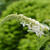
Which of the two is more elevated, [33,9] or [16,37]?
[33,9]

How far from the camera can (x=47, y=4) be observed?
2.54 meters

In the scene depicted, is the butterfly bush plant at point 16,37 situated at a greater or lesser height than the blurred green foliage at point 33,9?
lesser

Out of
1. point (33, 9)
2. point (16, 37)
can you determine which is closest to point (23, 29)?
point (16, 37)

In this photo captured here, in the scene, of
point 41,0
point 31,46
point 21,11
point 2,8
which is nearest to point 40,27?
point 31,46

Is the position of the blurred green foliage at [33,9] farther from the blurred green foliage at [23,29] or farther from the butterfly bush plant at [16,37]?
the butterfly bush plant at [16,37]

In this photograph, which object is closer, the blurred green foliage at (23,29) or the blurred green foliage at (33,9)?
the blurred green foliage at (23,29)

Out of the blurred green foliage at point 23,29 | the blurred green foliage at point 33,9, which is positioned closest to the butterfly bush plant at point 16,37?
the blurred green foliage at point 23,29

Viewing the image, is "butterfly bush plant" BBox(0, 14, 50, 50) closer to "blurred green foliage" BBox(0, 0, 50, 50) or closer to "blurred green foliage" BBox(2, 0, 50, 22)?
"blurred green foliage" BBox(0, 0, 50, 50)

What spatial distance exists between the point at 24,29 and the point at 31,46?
34 centimetres

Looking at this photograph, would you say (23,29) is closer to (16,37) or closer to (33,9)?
(16,37)

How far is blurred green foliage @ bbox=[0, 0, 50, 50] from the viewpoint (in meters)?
1.91

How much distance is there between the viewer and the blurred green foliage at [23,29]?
1905 millimetres

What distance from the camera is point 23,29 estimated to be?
2.16m

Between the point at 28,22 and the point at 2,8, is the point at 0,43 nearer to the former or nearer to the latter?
the point at 28,22
